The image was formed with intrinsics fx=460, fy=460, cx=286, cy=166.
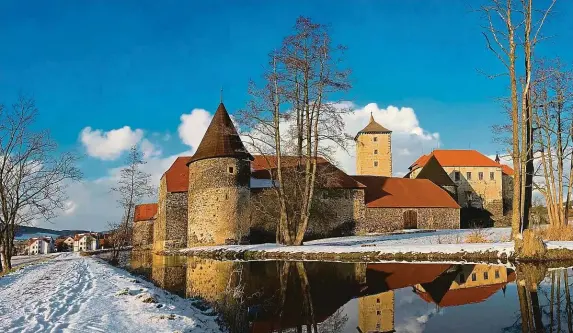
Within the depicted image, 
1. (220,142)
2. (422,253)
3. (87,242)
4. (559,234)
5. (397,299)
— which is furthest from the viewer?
(87,242)

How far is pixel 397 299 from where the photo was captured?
8.03 metres

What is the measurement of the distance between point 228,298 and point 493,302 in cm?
432

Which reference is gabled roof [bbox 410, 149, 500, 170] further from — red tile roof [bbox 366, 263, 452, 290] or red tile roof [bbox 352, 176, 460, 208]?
red tile roof [bbox 366, 263, 452, 290]

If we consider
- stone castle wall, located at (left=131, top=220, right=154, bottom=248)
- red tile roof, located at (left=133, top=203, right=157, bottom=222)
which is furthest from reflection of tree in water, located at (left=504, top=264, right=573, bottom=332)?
red tile roof, located at (left=133, top=203, right=157, bottom=222)

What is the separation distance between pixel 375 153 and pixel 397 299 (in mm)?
52376

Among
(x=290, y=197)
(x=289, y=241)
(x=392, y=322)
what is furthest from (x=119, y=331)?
(x=290, y=197)

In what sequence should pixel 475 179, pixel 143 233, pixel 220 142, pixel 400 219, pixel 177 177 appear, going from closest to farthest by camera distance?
pixel 220 142 < pixel 177 177 < pixel 400 219 < pixel 143 233 < pixel 475 179

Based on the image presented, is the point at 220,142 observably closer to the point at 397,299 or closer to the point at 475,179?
the point at 397,299

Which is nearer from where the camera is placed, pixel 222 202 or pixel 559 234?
pixel 559 234

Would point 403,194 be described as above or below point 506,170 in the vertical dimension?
below

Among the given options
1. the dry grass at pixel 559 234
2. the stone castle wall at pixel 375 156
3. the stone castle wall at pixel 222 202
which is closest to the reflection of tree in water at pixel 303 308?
the dry grass at pixel 559 234

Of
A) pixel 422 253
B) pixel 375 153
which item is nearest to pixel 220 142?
pixel 422 253

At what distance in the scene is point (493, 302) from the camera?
751 cm

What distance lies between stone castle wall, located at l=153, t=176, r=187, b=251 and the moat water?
17440mm
